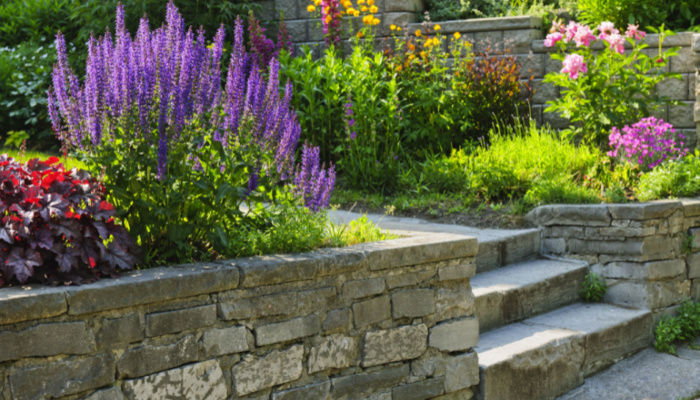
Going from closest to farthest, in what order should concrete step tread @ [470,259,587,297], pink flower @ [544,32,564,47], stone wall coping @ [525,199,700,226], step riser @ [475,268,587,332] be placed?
step riser @ [475,268,587,332]
concrete step tread @ [470,259,587,297]
stone wall coping @ [525,199,700,226]
pink flower @ [544,32,564,47]

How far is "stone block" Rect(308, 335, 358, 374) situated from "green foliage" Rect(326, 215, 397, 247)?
44 centimetres

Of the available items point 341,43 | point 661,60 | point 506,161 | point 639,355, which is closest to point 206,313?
point 639,355

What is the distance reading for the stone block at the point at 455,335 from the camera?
3473mm

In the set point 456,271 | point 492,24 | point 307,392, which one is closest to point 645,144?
point 492,24

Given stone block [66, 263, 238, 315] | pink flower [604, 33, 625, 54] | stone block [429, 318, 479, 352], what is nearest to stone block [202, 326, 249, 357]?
stone block [66, 263, 238, 315]

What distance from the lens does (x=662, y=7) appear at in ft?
23.2

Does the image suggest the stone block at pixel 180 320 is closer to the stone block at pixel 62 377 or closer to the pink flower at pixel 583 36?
the stone block at pixel 62 377

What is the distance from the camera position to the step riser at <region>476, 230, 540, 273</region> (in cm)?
473

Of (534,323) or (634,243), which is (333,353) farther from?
(634,243)

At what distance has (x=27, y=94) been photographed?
757cm

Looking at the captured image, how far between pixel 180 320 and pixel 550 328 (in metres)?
2.34

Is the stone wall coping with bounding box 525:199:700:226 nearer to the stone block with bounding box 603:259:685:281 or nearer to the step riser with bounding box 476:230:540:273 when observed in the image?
the step riser with bounding box 476:230:540:273

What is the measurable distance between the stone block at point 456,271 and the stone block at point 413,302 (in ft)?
0.29

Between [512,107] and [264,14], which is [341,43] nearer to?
[264,14]
